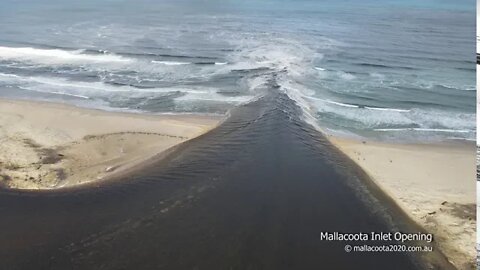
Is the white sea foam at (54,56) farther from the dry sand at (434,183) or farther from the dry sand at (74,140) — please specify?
the dry sand at (434,183)

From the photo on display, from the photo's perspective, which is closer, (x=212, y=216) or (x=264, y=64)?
(x=212, y=216)

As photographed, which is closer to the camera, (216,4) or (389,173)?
(389,173)

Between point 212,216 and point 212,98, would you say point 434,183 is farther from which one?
point 212,98

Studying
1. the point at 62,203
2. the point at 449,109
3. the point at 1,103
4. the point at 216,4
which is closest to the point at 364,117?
the point at 449,109

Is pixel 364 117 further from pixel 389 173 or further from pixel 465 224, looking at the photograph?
pixel 465 224

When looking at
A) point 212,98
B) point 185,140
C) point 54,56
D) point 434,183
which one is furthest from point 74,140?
point 54,56

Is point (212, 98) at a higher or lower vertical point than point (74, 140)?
higher
